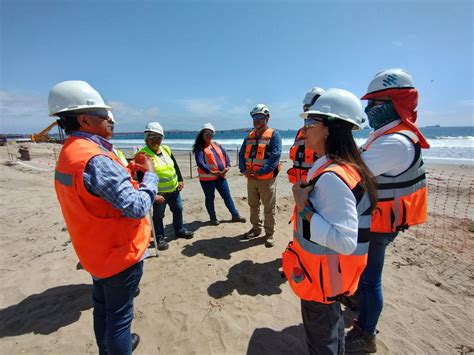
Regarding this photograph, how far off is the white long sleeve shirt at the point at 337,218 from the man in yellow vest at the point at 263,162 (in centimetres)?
289

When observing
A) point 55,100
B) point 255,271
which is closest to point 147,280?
point 255,271

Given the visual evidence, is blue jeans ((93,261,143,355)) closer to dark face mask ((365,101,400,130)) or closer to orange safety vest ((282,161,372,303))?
orange safety vest ((282,161,372,303))

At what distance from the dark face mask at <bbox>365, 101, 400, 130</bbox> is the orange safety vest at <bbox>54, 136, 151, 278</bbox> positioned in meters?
2.28

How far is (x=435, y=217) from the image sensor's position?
5734mm

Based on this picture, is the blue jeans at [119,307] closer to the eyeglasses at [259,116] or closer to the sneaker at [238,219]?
the eyeglasses at [259,116]

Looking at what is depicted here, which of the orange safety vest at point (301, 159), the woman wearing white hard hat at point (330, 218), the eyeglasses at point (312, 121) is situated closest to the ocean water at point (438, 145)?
the orange safety vest at point (301, 159)

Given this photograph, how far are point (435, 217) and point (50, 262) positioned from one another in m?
8.02

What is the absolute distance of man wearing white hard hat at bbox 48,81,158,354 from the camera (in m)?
1.64

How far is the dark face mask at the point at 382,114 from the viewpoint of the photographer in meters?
2.19

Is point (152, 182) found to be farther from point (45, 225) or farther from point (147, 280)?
point (45, 225)

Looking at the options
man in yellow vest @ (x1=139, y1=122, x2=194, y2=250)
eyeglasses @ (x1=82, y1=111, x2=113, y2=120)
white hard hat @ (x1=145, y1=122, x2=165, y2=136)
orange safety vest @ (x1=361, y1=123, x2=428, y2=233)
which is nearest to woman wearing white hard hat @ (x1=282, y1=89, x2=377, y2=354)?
orange safety vest @ (x1=361, y1=123, x2=428, y2=233)

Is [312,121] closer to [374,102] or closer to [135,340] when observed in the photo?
[374,102]

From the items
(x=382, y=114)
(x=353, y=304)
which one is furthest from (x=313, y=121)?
(x=353, y=304)

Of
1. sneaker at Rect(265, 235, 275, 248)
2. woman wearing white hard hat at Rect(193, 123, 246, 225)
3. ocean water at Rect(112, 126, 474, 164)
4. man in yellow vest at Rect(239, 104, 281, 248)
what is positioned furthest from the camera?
ocean water at Rect(112, 126, 474, 164)
